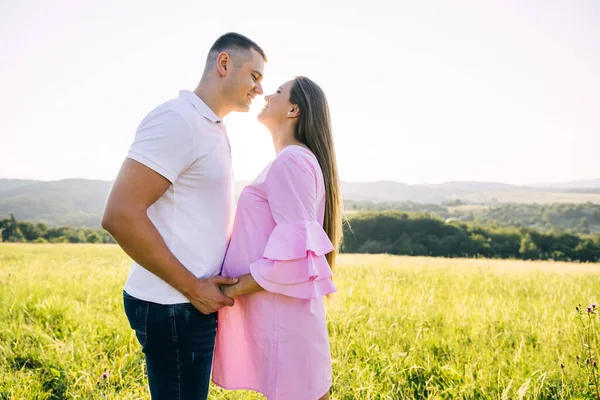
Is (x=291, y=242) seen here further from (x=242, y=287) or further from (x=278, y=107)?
(x=278, y=107)

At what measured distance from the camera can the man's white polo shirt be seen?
1915 millimetres

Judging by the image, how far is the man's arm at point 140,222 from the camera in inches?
73.2

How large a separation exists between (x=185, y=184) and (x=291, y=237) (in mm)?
567

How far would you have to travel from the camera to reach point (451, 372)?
3.49 meters

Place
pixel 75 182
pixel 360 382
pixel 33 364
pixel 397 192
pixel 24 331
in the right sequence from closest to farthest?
pixel 360 382 → pixel 33 364 → pixel 24 331 → pixel 75 182 → pixel 397 192

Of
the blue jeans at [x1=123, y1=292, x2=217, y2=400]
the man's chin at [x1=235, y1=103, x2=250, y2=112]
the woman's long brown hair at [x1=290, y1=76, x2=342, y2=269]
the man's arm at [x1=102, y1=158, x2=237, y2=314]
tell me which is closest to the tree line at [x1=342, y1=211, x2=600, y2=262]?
the woman's long brown hair at [x1=290, y1=76, x2=342, y2=269]

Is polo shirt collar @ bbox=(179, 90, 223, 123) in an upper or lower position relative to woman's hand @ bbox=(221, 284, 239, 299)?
upper

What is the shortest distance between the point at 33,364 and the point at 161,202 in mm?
2893

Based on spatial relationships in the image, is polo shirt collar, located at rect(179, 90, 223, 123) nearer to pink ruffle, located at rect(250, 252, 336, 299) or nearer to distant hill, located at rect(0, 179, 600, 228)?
pink ruffle, located at rect(250, 252, 336, 299)

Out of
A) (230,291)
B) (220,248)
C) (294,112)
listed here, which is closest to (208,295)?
(230,291)

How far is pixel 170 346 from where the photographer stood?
79.5 inches

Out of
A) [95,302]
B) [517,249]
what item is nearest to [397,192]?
[517,249]

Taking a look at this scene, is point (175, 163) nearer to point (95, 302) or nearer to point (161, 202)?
point (161, 202)

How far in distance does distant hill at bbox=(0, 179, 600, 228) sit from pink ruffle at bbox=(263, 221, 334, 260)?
51.1 metres
